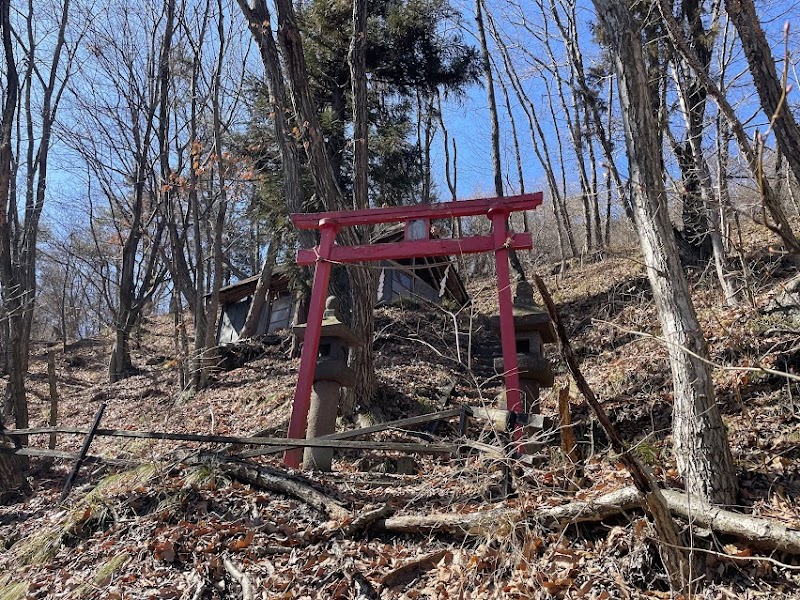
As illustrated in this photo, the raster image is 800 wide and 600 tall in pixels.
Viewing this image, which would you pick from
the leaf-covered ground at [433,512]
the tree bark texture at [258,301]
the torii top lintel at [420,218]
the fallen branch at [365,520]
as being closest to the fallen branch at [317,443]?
the leaf-covered ground at [433,512]

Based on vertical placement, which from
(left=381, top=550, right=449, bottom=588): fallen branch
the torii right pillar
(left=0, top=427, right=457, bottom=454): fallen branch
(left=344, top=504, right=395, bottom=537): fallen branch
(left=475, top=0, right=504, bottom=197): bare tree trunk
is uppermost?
(left=475, top=0, right=504, bottom=197): bare tree trunk

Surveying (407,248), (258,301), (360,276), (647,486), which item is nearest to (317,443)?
(407,248)

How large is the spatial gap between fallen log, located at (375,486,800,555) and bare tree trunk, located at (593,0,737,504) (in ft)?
1.35

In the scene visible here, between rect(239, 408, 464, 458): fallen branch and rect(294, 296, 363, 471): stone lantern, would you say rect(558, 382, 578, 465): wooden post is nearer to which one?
rect(239, 408, 464, 458): fallen branch

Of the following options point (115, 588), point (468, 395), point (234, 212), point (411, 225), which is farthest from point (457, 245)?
point (234, 212)

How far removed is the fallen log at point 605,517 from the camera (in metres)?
3.53

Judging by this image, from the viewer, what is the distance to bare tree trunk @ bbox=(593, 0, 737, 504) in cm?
430

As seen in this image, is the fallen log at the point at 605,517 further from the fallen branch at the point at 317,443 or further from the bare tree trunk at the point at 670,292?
the fallen branch at the point at 317,443

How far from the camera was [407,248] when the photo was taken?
305 inches

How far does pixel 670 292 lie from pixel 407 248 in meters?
3.76

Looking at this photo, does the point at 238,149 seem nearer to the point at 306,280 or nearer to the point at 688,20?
the point at 306,280

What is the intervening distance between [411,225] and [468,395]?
419cm

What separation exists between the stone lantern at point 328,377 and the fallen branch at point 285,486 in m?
1.10

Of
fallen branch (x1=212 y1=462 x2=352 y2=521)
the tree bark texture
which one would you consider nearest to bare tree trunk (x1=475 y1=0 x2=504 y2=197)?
the tree bark texture
